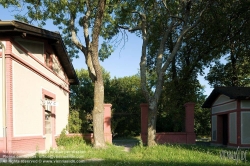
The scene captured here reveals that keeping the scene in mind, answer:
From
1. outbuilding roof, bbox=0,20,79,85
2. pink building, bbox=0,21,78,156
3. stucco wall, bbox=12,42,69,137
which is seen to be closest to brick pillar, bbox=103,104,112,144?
pink building, bbox=0,21,78,156

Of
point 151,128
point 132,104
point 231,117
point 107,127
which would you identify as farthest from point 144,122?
point 132,104

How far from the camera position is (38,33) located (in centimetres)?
1061

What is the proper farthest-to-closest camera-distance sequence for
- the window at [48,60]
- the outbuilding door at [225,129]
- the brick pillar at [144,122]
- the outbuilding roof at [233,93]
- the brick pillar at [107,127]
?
the outbuilding door at [225,129], the brick pillar at [144,122], the brick pillar at [107,127], the outbuilding roof at [233,93], the window at [48,60]

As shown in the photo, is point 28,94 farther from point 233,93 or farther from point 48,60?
point 233,93

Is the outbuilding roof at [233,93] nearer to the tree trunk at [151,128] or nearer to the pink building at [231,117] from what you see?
the pink building at [231,117]

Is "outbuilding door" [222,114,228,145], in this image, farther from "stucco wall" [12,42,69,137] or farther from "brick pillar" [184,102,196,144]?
"stucco wall" [12,42,69,137]

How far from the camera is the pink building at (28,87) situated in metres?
9.09

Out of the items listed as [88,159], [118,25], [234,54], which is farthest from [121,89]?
[88,159]

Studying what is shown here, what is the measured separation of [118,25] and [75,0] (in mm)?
3014

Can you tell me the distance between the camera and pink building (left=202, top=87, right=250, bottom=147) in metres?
14.3

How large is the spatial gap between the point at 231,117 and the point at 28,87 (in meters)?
11.6

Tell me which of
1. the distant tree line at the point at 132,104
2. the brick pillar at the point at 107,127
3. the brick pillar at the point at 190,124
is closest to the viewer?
the brick pillar at the point at 107,127

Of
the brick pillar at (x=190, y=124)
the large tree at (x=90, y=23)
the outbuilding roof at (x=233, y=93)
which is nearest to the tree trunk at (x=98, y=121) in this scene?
the large tree at (x=90, y=23)

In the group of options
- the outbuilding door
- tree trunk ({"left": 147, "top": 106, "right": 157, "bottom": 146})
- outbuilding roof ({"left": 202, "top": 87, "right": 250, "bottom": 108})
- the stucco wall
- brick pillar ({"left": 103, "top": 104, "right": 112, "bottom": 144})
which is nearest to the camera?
the stucco wall
